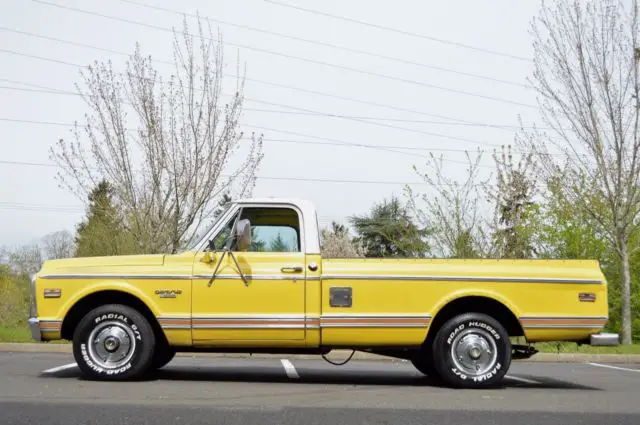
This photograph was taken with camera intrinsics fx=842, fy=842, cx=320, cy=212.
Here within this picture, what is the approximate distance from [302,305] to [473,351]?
1.81m

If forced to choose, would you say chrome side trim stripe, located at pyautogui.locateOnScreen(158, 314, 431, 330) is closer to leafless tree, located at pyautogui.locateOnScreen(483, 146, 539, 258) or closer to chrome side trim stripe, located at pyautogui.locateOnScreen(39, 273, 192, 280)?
chrome side trim stripe, located at pyautogui.locateOnScreen(39, 273, 192, 280)

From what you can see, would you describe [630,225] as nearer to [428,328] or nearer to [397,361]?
[397,361]

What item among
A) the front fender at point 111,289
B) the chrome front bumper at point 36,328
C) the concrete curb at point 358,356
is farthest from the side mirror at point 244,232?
the concrete curb at point 358,356

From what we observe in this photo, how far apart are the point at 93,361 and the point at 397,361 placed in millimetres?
6893

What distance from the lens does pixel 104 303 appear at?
886 cm

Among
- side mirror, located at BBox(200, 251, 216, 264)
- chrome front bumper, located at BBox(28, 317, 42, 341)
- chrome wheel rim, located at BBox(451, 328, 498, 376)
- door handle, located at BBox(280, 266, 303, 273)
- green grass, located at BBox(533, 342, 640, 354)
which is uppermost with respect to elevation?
side mirror, located at BBox(200, 251, 216, 264)

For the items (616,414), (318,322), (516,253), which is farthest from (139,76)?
(616,414)

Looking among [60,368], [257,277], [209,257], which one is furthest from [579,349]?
[60,368]

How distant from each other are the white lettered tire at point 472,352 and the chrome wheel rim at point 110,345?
312 cm

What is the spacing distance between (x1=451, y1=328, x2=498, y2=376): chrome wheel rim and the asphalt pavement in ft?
0.99

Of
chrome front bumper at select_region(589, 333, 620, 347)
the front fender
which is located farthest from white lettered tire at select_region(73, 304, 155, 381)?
chrome front bumper at select_region(589, 333, 620, 347)

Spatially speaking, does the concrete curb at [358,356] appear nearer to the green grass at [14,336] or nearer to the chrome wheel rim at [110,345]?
the green grass at [14,336]

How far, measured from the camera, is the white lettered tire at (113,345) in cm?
845

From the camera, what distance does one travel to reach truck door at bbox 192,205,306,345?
8.58 m
